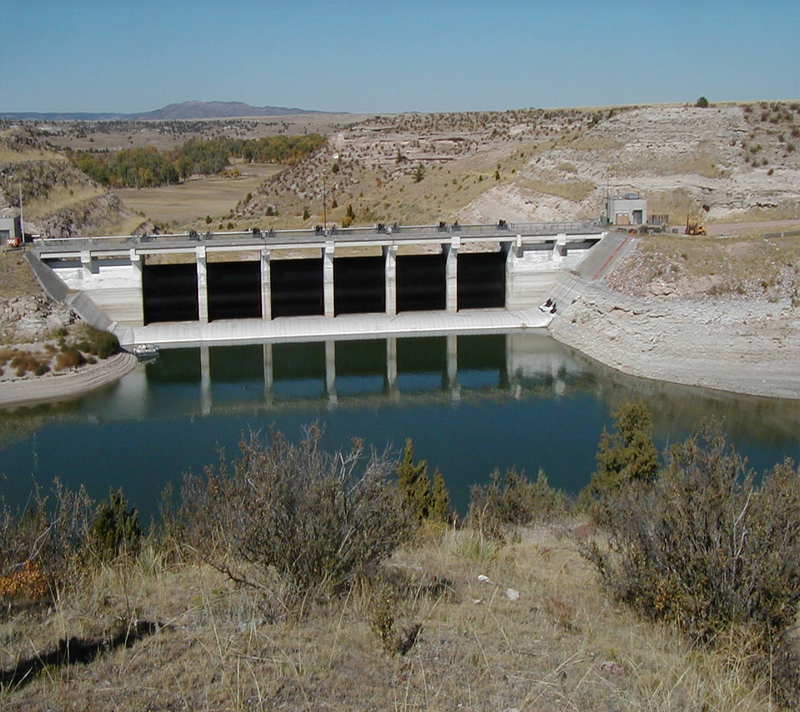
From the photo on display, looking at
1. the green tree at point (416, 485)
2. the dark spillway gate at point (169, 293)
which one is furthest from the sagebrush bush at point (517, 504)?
the dark spillway gate at point (169, 293)

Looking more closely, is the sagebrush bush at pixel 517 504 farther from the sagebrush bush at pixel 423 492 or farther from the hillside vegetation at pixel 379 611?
the hillside vegetation at pixel 379 611

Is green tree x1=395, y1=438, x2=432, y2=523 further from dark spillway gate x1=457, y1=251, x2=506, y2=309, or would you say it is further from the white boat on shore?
dark spillway gate x1=457, y1=251, x2=506, y2=309

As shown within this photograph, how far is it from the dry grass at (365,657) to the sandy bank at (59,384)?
29037 millimetres

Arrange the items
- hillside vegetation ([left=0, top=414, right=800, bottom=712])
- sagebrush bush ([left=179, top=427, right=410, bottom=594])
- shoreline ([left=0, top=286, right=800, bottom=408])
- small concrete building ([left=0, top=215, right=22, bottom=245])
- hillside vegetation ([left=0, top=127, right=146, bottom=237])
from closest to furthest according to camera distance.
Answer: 1. hillside vegetation ([left=0, top=414, right=800, bottom=712])
2. sagebrush bush ([left=179, top=427, right=410, bottom=594])
3. shoreline ([left=0, top=286, right=800, bottom=408])
4. small concrete building ([left=0, top=215, right=22, bottom=245])
5. hillside vegetation ([left=0, top=127, right=146, bottom=237])

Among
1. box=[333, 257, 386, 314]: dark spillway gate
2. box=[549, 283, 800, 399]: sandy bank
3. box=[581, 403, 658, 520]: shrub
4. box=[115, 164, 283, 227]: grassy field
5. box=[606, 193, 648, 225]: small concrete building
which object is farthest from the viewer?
box=[115, 164, 283, 227]: grassy field

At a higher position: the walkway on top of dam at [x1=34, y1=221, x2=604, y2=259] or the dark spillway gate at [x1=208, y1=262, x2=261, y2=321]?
the walkway on top of dam at [x1=34, y1=221, x2=604, y2=259]

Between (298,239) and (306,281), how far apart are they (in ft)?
18.1

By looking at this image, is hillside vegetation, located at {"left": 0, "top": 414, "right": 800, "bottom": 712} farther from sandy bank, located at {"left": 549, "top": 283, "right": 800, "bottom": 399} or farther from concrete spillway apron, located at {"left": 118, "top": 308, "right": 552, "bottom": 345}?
concrete spillway apron, located at {"left": 118, "top": 308, "right": 552, "bottom": 345}

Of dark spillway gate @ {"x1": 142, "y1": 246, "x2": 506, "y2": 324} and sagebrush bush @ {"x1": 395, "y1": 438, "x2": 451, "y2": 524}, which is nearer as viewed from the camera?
sagebrush bush @ {"x1": 395, "y1": 438, "x2": 451, "y2": 524}

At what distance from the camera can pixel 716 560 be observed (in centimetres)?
875

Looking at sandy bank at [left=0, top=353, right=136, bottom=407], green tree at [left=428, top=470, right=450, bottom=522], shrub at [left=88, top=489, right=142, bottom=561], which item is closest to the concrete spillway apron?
sandy bank at [left=0, top=353, right=136, bottom=407]

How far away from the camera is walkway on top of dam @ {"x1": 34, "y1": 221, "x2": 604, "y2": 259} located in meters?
47.9

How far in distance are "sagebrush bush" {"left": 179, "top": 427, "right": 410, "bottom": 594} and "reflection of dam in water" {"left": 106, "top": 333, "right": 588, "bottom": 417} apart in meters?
26.2

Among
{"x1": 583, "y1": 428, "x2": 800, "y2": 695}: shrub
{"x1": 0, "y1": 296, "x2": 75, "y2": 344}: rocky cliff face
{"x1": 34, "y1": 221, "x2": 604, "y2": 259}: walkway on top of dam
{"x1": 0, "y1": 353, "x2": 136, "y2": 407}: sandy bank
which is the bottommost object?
{"x1": 0, "y1": 353, "x2": 136, "y2": 407}: sandy bank
